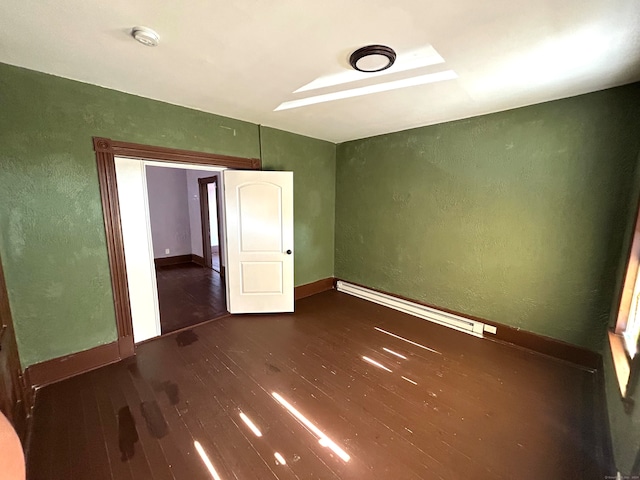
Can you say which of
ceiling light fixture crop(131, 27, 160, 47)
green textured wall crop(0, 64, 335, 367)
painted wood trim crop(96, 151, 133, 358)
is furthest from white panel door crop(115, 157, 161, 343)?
ceiling light fixture crop(131, 27, 160, 47)

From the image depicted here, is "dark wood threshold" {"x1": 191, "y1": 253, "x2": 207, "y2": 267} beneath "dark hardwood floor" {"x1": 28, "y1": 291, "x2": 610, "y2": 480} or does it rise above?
above

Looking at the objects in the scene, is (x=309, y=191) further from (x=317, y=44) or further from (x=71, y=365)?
(x=71, y=365)

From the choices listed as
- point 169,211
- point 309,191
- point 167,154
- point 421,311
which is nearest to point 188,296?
point 167,154

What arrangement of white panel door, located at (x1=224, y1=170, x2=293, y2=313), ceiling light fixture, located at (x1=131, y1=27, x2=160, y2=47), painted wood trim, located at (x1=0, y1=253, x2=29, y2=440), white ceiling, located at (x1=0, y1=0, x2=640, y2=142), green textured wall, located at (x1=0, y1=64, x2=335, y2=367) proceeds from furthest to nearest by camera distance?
Answer: white panel door, located at (x1=224, y1=170, x2=293, y2=313) < green textured wall, located at (x1=0, y1=64, x2=335, y2=367) < painted wood trim, located at (x1=0, y1=253, x2=29, y2=440) < ceiling light fixture, located at (x1=131, y1=27, x2=160, y2=47) < white ceiling, located at (x1=0, y1=0, x2=640, y2=142)

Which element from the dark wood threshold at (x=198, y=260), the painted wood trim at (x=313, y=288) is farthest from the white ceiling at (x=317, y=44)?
the dark wood threshold at (x=198, y=260)

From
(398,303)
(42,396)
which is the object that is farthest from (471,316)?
(42,396)

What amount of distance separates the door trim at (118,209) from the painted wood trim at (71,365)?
0.30 ft

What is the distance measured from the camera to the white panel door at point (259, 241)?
3289mm

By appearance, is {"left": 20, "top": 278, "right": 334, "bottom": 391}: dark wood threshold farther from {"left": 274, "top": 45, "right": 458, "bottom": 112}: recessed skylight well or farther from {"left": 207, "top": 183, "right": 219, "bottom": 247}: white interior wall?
{"left": 207, "top": 183, "right": 219, "bottom": 247}: white interior wall

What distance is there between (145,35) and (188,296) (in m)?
3.54

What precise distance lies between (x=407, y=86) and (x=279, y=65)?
1.05m

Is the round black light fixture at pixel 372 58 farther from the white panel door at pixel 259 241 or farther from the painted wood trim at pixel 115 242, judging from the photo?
the painted wood trim at pixel 115 242

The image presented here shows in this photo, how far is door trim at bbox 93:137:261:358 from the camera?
90.6 inches

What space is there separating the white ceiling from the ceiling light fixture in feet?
0.13
